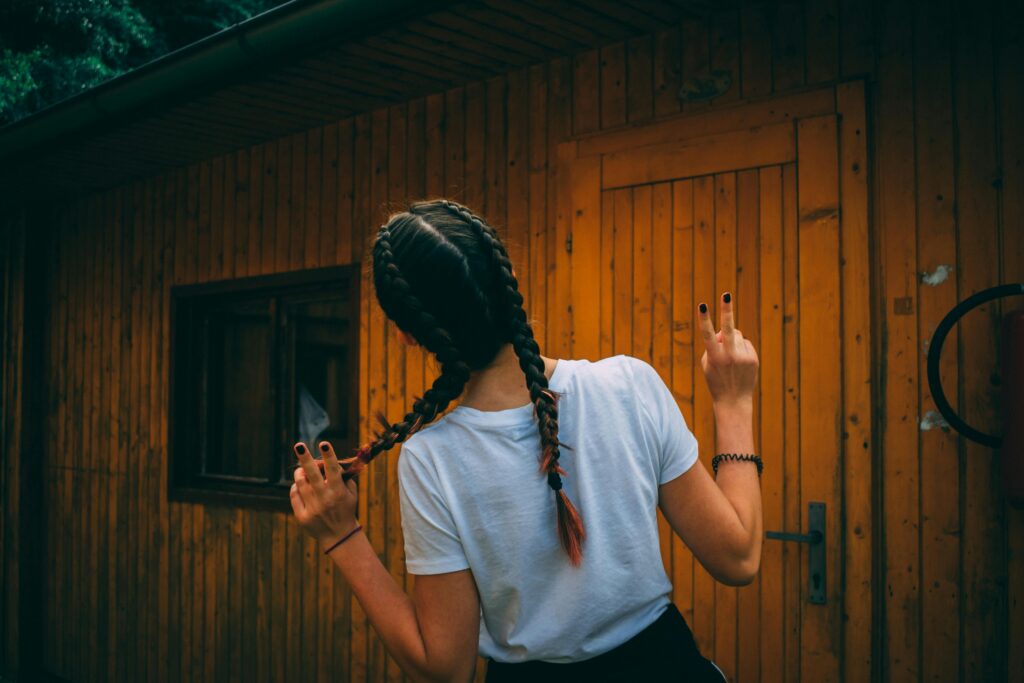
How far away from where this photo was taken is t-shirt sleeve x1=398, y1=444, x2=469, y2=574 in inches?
52.8

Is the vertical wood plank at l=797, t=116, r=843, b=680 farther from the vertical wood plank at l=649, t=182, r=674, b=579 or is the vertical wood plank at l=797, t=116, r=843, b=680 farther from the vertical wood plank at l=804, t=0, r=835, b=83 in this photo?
the vertical wood plank at l=649, t=182, r=674, b=579

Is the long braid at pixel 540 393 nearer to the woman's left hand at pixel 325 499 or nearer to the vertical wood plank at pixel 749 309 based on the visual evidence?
the woman's left hand at pixel 325 499

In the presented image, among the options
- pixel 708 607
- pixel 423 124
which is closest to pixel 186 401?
pixel 423 124

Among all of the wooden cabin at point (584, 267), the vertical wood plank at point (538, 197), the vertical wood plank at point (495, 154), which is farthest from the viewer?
the vertical wood plank at point (495, 154)

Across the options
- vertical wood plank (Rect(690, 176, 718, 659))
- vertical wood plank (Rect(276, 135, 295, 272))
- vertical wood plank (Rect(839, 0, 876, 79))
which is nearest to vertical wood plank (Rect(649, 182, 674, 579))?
vertical wood plank (Rect(690, 176, 718, 659))

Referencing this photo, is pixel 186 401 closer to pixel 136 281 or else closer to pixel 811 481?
pixel 136 281

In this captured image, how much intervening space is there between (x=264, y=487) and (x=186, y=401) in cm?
101

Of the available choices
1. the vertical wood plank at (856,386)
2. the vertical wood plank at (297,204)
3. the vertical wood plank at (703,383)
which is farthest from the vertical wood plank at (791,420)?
the vertical wood plank at (297,204)

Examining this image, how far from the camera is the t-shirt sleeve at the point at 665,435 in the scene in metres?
1.40

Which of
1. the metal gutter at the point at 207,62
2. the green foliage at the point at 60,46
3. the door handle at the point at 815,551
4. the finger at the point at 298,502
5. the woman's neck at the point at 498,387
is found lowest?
the door handle at the point at 815,551

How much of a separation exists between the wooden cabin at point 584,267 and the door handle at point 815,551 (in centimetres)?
2

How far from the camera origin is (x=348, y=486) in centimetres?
139

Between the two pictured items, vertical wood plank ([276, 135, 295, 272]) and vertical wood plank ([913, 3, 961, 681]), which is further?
vertical wood plank ([276, 135, 295, 272])

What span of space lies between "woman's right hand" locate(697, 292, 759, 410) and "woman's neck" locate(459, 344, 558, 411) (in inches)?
10.3
